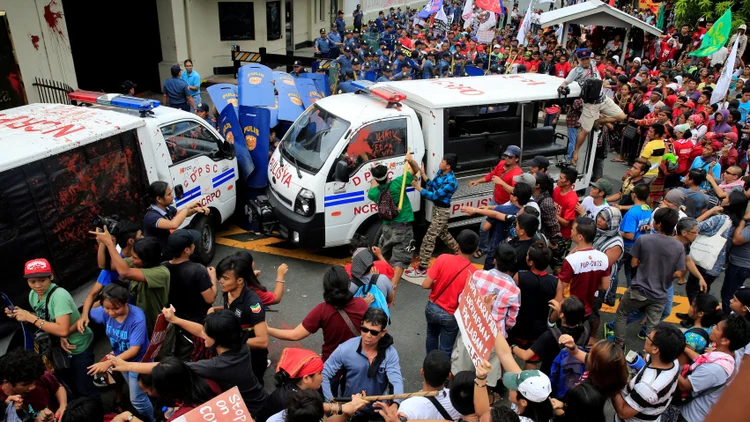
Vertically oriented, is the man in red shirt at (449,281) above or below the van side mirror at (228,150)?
below

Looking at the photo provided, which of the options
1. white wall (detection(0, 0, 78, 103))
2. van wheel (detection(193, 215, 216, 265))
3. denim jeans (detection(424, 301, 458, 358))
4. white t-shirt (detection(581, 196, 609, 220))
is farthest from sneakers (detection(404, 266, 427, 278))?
white wall (detection(0, 0, 78, 103))

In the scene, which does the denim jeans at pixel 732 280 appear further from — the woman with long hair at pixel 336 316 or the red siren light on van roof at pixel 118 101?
the red siren light on van roof at pixel 118 101

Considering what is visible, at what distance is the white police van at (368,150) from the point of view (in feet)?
22.2

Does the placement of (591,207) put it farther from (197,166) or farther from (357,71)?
(357,71)

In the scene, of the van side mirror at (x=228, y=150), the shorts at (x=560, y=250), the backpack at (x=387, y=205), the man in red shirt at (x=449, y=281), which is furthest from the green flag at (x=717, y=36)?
the van side mirror at (x=228, y=150)

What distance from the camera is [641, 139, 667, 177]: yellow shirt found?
7.63m

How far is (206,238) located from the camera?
7090mm

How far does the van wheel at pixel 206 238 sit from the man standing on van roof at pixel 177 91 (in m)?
4.41

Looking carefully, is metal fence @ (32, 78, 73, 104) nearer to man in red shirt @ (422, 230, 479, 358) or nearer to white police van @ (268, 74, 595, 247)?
white police van @ (268, 74, 595, 247)

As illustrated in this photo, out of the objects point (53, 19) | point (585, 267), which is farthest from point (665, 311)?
point (53, 19)

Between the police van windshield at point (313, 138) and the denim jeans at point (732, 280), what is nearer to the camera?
the denim jeans at point (732, 280)

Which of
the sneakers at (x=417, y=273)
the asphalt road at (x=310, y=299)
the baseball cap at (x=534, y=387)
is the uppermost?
the baseball cap at (x=534, y=387)

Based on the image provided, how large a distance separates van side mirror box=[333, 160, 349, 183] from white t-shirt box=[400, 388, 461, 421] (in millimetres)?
3617

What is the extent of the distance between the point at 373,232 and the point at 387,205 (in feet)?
3.00
